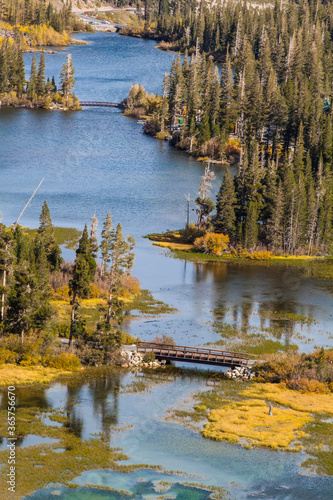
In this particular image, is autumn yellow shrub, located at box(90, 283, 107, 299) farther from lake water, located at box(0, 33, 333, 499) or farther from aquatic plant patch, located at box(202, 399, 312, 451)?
aquatic plant patch, located at box(202, 399, 312, 451)

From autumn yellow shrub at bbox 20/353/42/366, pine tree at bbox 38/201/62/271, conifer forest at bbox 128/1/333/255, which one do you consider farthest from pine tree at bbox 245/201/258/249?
autumn yellow shrub at bbox 20/353/42/366

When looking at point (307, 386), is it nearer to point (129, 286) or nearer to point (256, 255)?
point (129, 286)

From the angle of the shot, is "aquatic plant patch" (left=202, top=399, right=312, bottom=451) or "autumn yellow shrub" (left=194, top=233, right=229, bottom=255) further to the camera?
"autumn yellow shrub" (left=194, top=233, right=229, bottom=255)

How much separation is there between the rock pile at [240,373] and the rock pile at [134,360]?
263 inches

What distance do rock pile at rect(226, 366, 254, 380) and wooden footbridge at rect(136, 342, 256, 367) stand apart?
476mm

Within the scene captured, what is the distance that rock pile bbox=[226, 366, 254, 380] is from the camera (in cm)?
7956

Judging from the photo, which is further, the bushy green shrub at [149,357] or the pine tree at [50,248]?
the pine tree at [50,248]

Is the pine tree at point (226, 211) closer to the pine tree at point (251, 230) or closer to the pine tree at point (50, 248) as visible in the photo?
the pine tree at point (251, 230)

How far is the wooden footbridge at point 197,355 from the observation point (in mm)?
80812

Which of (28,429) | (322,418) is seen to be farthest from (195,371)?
(28,429)

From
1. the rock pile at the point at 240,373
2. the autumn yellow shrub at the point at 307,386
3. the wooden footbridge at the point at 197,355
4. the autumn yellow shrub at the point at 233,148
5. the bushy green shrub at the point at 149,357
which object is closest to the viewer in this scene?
the autumn yellow shrub at the point at 307,386

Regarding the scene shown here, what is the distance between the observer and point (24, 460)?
201 feet

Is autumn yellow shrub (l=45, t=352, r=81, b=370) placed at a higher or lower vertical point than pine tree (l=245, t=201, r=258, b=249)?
lower

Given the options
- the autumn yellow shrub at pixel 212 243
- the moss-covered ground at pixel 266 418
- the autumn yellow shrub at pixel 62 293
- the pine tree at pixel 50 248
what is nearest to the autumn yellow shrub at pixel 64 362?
the moss-covered ground at pixel 266 418
